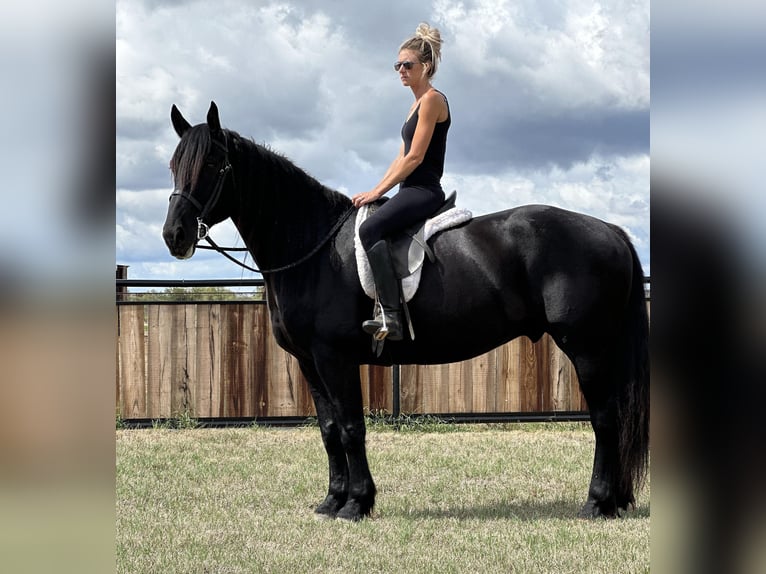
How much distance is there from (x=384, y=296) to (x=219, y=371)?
4.83m

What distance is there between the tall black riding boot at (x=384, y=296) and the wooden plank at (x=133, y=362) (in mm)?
5180

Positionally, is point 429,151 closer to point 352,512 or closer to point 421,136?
point 421,136

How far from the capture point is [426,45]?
4848 mm

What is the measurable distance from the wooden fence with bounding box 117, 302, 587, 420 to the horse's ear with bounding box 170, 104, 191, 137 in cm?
427

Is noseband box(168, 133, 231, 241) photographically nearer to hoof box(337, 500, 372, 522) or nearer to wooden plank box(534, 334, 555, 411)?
hoof box(337, 500, 372, 522)

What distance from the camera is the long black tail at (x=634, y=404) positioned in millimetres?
4836

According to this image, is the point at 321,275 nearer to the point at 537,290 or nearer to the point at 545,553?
the point at 537,290

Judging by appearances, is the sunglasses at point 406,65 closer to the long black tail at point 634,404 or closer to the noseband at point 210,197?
the noseband at point 210,197

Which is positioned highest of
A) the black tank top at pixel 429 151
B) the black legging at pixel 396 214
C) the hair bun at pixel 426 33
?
the hair bun at pixel 426 33

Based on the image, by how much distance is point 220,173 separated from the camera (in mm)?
4840

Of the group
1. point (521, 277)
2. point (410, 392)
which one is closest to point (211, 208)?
point (521, 277)

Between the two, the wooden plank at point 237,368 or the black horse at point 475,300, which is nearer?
the black horse at point 475,300

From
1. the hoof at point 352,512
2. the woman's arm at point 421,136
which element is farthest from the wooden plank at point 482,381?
the woman's arm at point 421,136

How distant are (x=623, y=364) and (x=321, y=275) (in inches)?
83.5
